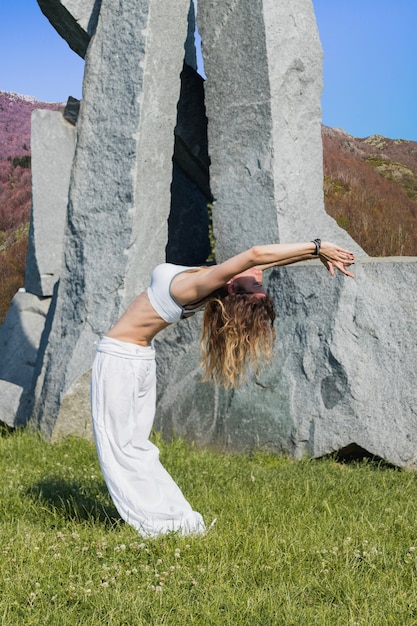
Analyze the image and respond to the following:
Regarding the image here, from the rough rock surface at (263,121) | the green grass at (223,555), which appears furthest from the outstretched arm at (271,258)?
the rough rock surface at (263,121)

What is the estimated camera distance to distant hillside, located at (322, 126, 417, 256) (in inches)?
472

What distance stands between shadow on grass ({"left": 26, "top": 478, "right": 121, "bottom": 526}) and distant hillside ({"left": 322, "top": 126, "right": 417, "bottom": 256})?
24.2 feet

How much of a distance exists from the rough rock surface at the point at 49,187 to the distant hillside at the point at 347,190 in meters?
4.22

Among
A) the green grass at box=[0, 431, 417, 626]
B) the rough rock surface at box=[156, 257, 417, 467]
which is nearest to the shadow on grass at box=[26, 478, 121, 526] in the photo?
the green grass at box=[0, 431, 417, 626]

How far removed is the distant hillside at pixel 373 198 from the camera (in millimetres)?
11985

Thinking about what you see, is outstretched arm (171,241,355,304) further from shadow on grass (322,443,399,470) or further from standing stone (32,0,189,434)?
standing stone (32,0,189,434)

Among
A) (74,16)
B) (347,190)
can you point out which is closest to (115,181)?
(74,16)

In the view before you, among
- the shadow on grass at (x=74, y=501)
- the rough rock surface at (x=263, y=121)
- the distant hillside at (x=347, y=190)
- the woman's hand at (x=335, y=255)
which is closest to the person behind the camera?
the woman's hand at (x=335, y=255)

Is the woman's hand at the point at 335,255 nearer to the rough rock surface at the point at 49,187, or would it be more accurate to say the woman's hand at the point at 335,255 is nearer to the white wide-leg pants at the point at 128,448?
the white wide-leg pants at the point at 128,448

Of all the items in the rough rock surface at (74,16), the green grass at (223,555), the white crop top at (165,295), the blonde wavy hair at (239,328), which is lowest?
the green grass at (223,555)

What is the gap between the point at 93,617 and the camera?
3.31m

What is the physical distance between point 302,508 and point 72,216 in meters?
3.58

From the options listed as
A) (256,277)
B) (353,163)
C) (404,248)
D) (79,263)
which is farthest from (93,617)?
(353,163)

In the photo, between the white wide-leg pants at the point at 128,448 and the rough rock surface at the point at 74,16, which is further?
the rough rock surface at the point at 74,16
